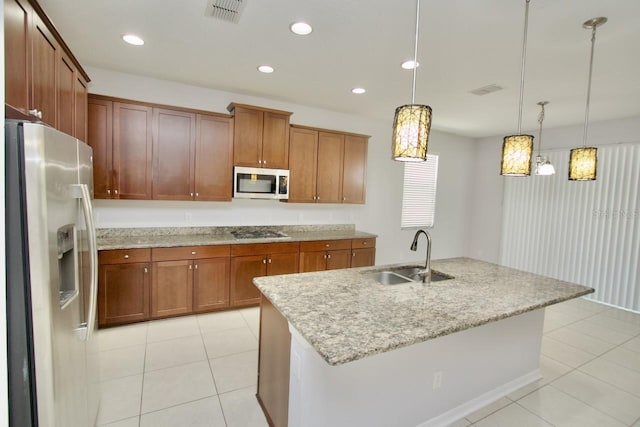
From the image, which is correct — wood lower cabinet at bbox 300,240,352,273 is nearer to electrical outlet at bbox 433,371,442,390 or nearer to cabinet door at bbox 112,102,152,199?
cabinet door at bbox 112,102,152,199

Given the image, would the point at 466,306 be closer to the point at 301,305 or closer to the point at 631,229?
the point at 301,305

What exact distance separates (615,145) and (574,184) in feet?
2.32

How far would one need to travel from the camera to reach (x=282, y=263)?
3918 mm

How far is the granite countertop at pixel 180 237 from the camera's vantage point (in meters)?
3.24

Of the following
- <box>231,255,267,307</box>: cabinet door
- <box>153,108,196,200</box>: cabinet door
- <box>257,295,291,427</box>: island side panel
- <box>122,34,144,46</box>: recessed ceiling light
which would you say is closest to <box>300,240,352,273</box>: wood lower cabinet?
<box>231,255,267,307</box>: cabinet door

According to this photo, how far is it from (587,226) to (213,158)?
547cm

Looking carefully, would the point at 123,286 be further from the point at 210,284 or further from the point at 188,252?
the point at 210,284

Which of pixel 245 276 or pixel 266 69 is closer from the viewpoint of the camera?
pixel 266 69

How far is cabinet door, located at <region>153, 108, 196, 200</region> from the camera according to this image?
133 inches

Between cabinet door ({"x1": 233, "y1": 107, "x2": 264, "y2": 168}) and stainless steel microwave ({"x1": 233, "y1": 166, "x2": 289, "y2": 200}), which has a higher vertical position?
cabinet door ({"x1": 233, "y1": 107, "x2": 264, "y2": 168})

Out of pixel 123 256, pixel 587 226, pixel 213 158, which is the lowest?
pixel 123 256

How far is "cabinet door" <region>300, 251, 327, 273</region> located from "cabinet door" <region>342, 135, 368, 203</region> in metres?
0.94

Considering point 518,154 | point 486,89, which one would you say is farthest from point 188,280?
point 486,89

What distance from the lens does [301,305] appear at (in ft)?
5.42
